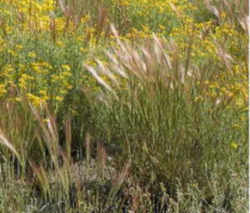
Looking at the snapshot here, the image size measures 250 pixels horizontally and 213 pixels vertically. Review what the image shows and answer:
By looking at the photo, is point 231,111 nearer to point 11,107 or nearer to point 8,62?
point 11,107

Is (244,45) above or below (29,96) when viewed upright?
below

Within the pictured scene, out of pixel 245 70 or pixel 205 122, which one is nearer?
pixel 205 122

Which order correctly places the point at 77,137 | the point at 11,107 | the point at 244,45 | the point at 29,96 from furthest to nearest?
the point at 244,45 → the point at 77,137 → the point at 29,96 → the point at 11,107

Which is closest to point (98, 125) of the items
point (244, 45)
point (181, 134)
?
point (181, 134)

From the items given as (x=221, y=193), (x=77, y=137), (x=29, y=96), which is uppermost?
(x=29, y=96)

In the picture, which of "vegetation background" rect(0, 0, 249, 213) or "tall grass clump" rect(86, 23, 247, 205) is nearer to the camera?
"vegetation background" rect(0, 0, 249, 213)

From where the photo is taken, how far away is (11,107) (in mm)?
2973

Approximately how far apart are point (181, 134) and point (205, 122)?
0.14 m

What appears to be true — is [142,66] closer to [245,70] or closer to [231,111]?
[231,111]

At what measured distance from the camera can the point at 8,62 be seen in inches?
167

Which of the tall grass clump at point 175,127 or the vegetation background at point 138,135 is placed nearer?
the vegetation background at point 138,135

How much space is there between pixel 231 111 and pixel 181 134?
31 centimetres

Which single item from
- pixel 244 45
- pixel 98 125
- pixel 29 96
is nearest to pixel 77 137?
pixel 98 125

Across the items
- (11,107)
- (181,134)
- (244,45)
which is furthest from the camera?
(244,45)
